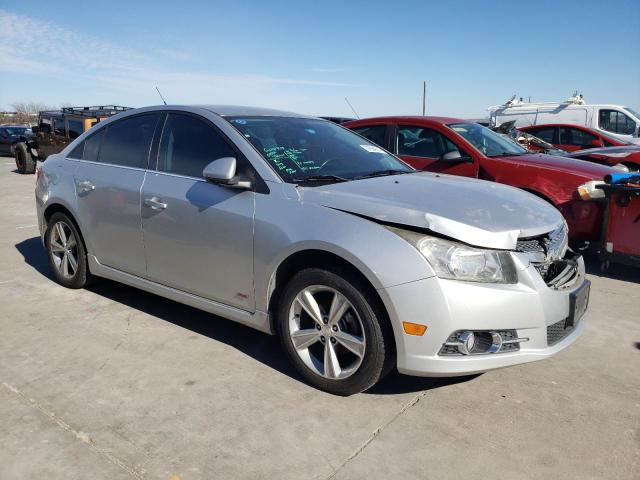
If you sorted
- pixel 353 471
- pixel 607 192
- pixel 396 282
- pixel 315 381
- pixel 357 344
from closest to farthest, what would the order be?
pixel 353 471 < pixel 396 282 < pixel 357 344 < pixel 315 381 < pixel 607 192

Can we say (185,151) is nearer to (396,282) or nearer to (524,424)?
(396,282)

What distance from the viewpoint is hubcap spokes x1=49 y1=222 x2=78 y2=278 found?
4.86 meters

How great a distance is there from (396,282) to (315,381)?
32.6 inches

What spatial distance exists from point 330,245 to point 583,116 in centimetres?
1458

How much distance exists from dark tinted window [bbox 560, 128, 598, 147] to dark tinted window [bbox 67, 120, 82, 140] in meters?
11.0

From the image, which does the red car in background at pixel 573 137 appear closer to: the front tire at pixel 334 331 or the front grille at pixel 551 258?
the front grille at pixel 551 258

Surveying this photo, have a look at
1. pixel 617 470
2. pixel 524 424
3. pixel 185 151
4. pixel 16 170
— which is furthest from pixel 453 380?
pixel 16 170

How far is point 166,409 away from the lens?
9.92 ft

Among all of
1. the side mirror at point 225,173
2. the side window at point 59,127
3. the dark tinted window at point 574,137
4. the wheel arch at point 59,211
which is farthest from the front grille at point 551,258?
the side window at point 59,127

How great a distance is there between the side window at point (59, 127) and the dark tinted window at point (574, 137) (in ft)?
38.3

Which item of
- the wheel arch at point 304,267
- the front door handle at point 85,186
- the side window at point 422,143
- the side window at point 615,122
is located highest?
the side window at point 615,122

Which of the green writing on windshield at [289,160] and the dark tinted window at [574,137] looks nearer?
the green writing on windshield at [289,160]

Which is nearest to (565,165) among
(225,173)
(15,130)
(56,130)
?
(225,173)

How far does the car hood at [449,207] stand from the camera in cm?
288
